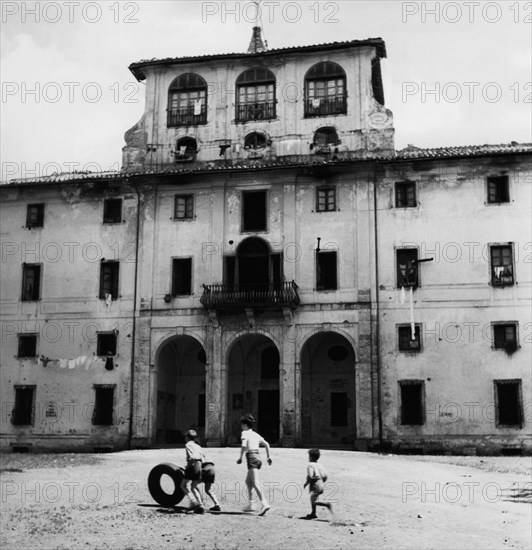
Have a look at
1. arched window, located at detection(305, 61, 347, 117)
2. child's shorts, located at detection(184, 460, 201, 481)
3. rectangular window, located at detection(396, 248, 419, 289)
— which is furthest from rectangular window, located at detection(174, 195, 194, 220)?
child's shorts, located at detection(184, 460, 201, 481)

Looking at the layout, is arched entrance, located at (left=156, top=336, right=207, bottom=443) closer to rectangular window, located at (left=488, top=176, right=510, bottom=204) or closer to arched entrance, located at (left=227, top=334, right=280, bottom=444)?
A: arched entrance, located at (left=227, top=334, right=280, bottom=444)

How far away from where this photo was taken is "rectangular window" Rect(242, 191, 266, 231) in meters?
42.8

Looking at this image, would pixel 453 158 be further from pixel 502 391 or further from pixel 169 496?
pixel 169 496

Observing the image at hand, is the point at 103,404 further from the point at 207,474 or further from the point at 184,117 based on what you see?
the point at 207,474

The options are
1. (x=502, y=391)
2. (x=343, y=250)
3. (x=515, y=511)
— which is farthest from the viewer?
(x=343, y=250)

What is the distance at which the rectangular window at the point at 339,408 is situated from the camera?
43.0 m

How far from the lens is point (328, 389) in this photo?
43.7 meters

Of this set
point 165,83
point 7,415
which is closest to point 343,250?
point 165,83

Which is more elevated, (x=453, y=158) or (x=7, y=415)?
(x=453, y=158)

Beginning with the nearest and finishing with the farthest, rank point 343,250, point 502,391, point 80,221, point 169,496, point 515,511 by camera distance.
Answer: point 169,496 → point 515,511 → point 502,391 → point 343,250 → point 80,221

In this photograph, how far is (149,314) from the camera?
42.8m

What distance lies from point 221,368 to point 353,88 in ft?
51.5

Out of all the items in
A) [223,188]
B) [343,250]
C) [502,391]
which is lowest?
[502,391]

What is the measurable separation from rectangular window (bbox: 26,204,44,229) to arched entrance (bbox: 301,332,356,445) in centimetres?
1561
